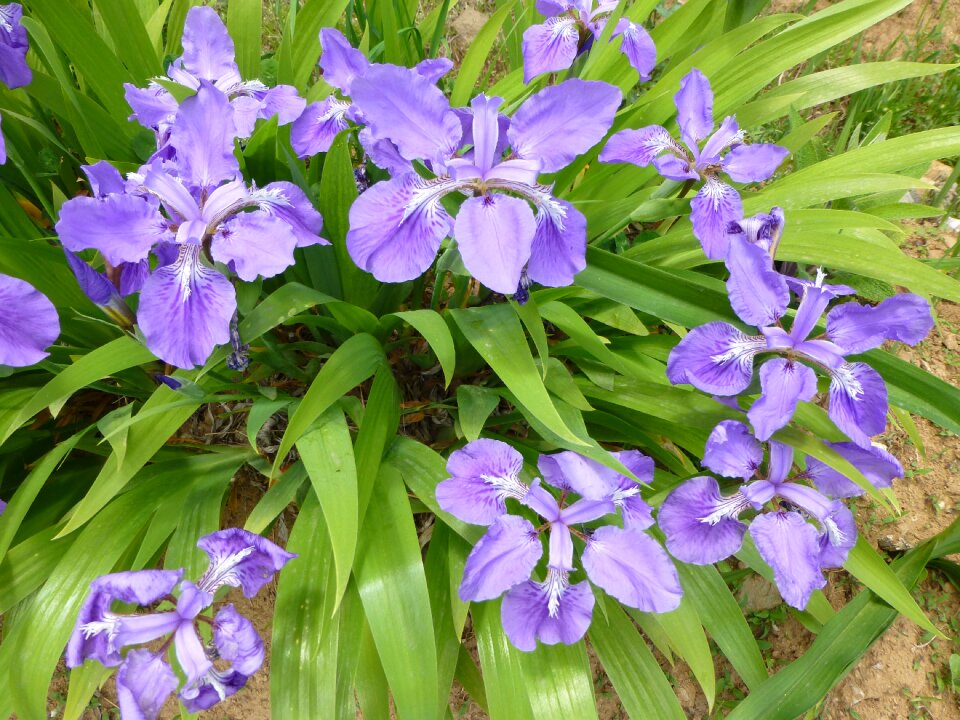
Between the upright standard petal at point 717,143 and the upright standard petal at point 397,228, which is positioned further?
the upright standard petal at point 717,143

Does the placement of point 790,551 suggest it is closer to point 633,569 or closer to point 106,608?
point 633,569

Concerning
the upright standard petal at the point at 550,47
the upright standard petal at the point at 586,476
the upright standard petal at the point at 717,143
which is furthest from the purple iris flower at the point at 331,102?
the upright standard petal at the point at 586,476

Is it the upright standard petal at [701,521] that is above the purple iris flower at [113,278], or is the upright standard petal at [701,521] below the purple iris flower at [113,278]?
below

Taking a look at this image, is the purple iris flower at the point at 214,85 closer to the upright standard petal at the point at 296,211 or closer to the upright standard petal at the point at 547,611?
the upright standard petal at the point at 296,211

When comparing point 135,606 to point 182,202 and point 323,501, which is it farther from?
point 182,202

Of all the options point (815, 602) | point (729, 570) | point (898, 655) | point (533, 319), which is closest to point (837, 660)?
point (815, 602)

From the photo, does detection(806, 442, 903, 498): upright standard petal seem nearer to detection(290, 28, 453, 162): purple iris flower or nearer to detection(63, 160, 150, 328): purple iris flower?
detection(290, 28, 453, 162): purple iris flower
